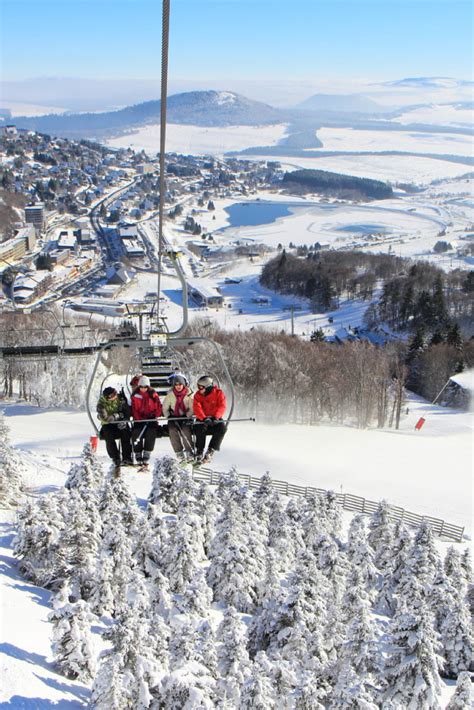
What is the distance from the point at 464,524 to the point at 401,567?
203 inches

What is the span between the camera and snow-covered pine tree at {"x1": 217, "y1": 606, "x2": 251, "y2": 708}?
1647cm

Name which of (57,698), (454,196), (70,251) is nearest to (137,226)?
(70,251)

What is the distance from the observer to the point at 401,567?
2456cm

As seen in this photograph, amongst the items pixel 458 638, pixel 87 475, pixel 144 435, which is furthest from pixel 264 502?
pixel 144 435

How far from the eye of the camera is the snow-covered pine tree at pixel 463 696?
16906 mm

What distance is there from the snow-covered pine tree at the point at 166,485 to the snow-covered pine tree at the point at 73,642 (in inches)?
333

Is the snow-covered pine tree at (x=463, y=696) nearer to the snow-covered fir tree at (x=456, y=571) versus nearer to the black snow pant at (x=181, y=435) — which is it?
the snow-covered fir tree at (x=456, y=571)

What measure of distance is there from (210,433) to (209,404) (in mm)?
551

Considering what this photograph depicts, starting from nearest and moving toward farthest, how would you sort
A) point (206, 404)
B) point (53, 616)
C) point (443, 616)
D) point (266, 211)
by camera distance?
point (206, 404) → point (53, 616) → point (443, 616) → point (266, 211)

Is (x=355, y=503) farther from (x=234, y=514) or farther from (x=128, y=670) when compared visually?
(x=128, y=670)

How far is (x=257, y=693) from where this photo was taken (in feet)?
50.9

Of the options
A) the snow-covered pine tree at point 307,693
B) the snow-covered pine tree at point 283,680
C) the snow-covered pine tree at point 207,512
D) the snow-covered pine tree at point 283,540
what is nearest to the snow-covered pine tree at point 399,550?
the snow-covered pine tree at point 283,540

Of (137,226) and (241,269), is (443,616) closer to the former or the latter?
(241,269)

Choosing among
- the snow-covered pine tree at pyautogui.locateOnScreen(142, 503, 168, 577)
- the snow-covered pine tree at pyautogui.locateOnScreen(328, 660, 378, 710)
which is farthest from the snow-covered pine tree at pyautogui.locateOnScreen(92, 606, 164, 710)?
the snow-covered pine tree at pyautogui.locateOnScreen(142, 503, 168, 577)
